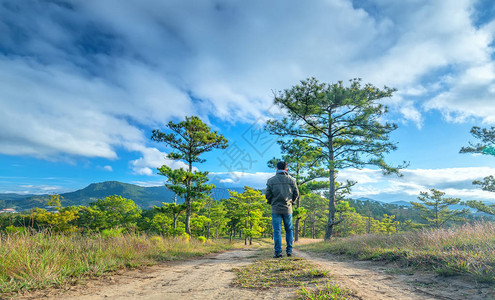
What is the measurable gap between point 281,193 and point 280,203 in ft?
0.89

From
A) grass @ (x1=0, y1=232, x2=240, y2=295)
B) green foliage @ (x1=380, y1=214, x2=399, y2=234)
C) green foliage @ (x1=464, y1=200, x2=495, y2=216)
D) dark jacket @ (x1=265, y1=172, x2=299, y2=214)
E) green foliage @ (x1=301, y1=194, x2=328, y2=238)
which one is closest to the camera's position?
grass @ (x1=0, y1=232, x2=240, y2=295)

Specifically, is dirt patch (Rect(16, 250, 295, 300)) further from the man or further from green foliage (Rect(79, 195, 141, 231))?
green foliage (Rect(79, 195, 141, 231))

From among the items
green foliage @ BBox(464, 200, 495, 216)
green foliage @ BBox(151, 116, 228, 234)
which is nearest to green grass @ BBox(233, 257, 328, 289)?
green foliage @ BBox(151, 116, 228, 234)

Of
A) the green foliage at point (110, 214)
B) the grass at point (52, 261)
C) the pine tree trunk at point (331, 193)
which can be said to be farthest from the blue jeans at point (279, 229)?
the green foliage at point (110, 214)

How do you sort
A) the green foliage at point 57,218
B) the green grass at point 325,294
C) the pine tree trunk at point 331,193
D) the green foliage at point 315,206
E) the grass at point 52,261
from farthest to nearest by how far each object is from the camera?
the green foliage at point 315,206, the green foliage at point 57,218, the pine tree trunk at point 331,193, the grass at point 52,261, the green grass at point 325,294

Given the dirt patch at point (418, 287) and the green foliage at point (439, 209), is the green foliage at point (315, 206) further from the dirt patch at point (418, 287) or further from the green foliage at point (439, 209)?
the dirt patch at point (418, 287)

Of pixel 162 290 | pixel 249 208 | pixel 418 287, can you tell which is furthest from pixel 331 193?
pixel 249 208

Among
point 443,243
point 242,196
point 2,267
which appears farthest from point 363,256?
point 242,196

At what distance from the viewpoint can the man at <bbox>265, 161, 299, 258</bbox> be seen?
5637mm

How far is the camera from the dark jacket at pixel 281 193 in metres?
5.72

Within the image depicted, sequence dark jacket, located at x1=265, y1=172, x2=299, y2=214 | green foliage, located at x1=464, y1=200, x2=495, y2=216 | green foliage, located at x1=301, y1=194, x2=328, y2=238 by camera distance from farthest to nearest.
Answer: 1. green foliage, located at x1=301, y1=194, x2=328, y2=238
2. green foliage, located at x1=464, y1=200, x2=495, y2=216
3. dark jacket, located at x1=265, y1=172, x2=299, y2=214

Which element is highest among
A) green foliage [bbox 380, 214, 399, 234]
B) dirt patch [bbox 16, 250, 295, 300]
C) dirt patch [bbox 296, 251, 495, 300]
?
dirt patch [bbox 296, 251, 495, 300]

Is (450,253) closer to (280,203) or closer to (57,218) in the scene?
(280,203)

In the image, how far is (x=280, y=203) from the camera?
18.9ft
